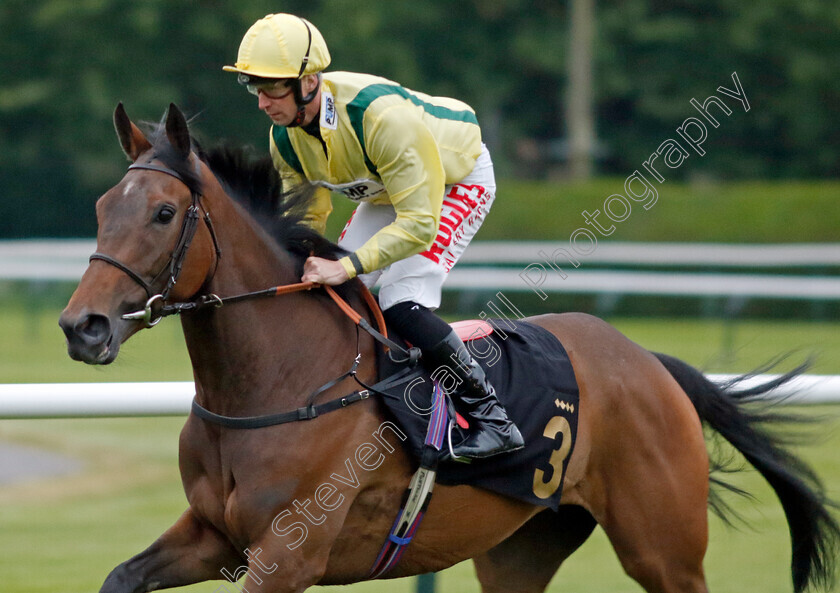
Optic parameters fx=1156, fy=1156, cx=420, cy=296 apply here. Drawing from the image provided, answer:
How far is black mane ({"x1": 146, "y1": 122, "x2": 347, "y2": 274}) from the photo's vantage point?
10.1 ft

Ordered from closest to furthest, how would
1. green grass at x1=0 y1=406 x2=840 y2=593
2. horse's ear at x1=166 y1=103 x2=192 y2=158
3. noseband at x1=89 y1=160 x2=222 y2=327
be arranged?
noseband at x1=89 y1=160 x2=222 y2=327
horse's ear at x1=166 y1=103 x2=192 y2=158
green grass at x1=0 y1=406 x2=840 y2=593

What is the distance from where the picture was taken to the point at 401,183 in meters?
3.02

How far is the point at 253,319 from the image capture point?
2.95 m

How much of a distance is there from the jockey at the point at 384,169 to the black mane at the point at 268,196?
0.25ft

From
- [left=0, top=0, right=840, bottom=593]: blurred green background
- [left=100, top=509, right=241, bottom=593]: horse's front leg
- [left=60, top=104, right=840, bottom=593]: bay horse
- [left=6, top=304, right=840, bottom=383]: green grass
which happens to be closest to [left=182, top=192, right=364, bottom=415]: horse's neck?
[left=60, top=104, right=840, bottom=593]: bay horse

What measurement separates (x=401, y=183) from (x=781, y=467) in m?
1.68

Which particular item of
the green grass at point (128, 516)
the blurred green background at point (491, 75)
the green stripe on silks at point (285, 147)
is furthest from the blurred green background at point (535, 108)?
the green stripe on silks at point (285, 147)

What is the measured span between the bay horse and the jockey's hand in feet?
0.22

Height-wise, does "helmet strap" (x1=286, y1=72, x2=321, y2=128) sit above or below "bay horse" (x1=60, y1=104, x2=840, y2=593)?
above

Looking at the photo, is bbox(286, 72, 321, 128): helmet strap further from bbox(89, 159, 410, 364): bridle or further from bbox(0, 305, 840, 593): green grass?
bbox(0, 305, 840, 593): green grass

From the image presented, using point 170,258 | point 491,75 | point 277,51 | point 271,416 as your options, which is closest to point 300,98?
point 277,51

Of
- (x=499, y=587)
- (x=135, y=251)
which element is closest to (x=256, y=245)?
(x=135, y=251)

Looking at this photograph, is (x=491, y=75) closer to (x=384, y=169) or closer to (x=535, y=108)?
(x=535, y=108)

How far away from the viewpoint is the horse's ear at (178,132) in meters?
2.77
